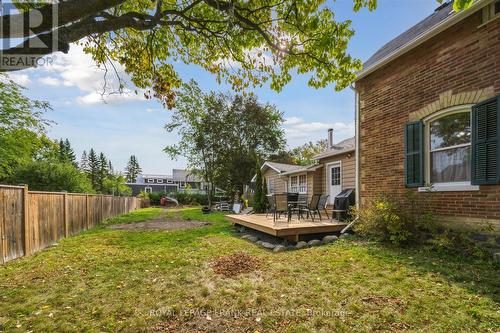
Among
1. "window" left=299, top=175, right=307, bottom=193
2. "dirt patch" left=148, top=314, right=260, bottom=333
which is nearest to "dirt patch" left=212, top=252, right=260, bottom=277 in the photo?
"dirt patch" left=148, top=314, right=260, bottom=333

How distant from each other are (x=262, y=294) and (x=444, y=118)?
17.5 ft

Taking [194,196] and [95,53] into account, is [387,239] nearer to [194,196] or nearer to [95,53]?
[95,53]

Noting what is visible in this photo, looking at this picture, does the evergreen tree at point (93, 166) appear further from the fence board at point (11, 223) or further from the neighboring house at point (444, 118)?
the neighboring house at point (444, 118)

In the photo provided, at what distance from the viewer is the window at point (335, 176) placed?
12.0m

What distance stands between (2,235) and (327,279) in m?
6.15

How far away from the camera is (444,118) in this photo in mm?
5828

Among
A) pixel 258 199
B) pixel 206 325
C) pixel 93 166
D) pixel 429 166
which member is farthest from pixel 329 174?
pixel 93 166

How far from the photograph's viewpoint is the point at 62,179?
65.7 feet

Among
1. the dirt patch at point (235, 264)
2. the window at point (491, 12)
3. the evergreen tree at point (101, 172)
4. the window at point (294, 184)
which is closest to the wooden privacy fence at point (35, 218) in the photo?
the dirt patch at point (235, 264)

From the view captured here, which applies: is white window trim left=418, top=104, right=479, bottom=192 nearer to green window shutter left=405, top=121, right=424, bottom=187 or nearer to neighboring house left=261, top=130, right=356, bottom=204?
green window shutter left=405, top=121, right=424, bottom=187

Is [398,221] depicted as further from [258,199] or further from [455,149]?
[258,199]

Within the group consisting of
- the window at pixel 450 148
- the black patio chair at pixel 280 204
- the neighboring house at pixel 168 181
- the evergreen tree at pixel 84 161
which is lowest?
the neighboring house at pixel 168 181

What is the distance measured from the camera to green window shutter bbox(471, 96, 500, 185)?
4698 mm

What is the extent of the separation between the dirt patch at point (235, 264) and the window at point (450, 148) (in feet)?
14.4
